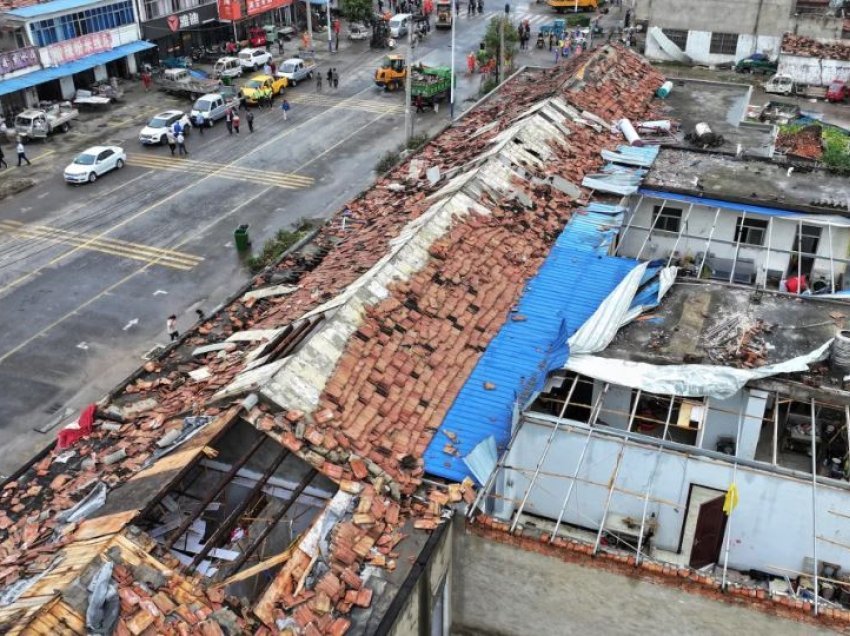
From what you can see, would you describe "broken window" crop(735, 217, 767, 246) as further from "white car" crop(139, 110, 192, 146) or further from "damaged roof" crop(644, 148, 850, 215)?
"white car" crop(139, 110, 192, 146)

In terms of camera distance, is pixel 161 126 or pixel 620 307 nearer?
pixel 620 307

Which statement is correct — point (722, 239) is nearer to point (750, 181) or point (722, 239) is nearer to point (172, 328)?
point (750, 181)

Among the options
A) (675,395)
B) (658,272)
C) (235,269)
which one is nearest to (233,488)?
(675,395)

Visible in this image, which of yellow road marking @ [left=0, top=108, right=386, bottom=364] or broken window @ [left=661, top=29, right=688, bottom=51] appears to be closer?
yellow road marking @ [left=0, top=108, right=386, bottom=364]

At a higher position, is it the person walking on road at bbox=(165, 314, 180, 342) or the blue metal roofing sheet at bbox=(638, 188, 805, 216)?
the blue metal roofing sheet at bbox=(638, 188, 805, 216)

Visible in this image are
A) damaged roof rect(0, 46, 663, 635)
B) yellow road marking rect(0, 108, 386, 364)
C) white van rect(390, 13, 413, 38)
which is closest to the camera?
damaged roof rect(0, 46, 663, 635)

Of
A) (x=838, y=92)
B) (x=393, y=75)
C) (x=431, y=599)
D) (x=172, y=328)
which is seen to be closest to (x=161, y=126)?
(x=393, y=75)

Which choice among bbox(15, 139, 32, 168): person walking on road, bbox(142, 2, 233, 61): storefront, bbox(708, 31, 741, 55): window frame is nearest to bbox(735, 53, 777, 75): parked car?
bbox(708, 31, 741, 55): window frame
